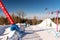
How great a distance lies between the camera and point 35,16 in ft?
115

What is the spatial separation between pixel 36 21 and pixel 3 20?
8.20m

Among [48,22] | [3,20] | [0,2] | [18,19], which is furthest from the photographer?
[18,19]

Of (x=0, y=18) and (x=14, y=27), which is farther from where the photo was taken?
(x=0, y=18)

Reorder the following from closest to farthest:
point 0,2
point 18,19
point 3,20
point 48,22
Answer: point 0,2, point 48,22, point 3,20, point 18,19

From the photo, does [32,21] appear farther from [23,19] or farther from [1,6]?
[1,6]

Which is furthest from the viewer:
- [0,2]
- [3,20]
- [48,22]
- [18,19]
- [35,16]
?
[35,16]

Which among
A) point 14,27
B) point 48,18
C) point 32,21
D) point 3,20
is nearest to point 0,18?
point 3,20

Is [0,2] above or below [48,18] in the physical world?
above

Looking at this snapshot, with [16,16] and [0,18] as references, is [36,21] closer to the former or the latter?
[16,16]

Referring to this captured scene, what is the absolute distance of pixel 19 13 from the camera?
34031 mm

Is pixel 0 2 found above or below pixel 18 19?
above

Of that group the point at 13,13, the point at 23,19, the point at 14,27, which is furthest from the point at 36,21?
the point at 14,27

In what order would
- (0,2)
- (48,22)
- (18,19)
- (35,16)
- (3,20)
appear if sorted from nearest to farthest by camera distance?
1. (0,2)
2. (48,22)
3. (3,20)
4. (18,19)
5. (35,16)

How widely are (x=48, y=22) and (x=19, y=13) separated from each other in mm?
10163
